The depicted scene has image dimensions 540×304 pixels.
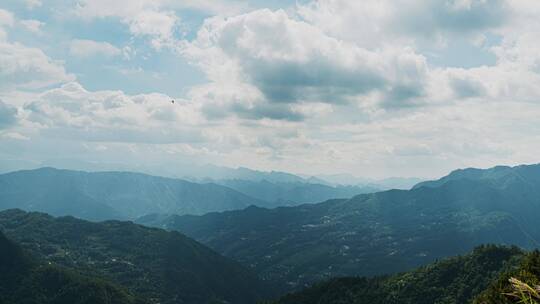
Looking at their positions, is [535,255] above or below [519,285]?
below

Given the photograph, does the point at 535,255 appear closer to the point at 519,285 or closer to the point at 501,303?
the point at 501,303

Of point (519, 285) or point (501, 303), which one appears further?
point (501, 303)

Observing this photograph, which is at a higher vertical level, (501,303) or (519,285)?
(519,285)

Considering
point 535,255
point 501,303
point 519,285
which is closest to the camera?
point 519,285

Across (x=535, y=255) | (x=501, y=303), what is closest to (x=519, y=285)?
(x=501, y=303)

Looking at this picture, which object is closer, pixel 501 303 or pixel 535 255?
pixel 501 303

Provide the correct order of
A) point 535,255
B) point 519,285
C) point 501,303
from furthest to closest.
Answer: point 535,255, point 501,303, point 519,285
